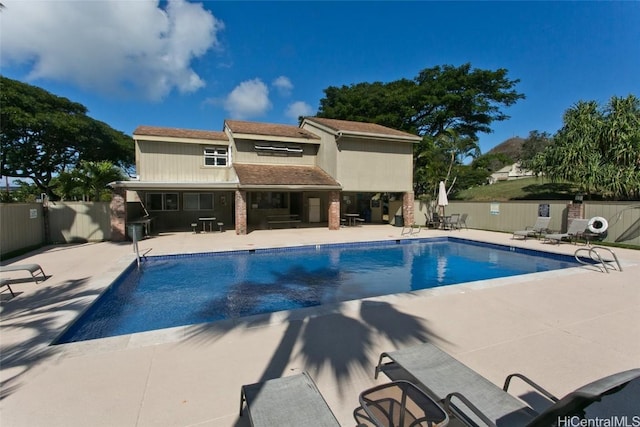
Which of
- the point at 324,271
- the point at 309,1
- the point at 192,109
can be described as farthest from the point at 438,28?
the point at 192,109

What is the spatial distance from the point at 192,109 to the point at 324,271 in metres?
28.2

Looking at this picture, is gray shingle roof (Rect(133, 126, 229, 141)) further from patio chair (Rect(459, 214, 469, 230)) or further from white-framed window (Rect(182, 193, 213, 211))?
patio chair (Rect(459, 214, 469, 230))

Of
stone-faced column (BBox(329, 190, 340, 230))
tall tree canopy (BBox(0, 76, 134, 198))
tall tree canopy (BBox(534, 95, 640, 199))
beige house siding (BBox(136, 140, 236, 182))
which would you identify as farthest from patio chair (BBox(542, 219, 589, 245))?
tall tree canopy (BBox(0, 76, 134, 198))

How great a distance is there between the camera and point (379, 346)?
14.3 feet

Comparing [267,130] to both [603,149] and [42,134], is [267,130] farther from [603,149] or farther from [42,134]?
[42,134]

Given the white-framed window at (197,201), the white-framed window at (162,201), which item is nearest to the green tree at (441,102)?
the white-framed window at (197,201)

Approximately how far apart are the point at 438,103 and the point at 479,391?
31.7 meters

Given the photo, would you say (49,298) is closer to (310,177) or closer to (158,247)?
(158,247)

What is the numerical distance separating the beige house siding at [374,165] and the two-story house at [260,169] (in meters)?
0.06

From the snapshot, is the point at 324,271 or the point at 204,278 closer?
the point at 204,278

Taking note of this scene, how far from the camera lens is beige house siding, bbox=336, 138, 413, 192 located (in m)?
19.8

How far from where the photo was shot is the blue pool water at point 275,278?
6.67m

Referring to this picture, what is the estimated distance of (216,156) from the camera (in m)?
19.8

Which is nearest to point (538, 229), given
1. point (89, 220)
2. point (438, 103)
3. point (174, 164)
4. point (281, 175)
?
point (281, 175)
